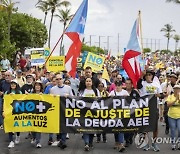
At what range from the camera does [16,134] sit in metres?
10.4

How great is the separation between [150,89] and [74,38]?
8.50ft

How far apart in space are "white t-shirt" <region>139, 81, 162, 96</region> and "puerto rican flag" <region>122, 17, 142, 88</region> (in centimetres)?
43

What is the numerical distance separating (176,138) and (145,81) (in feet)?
5.01

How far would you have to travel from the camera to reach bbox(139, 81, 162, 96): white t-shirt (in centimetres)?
953

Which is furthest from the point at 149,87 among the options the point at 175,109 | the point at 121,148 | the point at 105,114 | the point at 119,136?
the point at 121,148

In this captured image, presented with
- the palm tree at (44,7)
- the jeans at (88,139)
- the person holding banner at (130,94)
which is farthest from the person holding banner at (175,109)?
the palm tree at (44,7)

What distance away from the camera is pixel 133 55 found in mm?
10250

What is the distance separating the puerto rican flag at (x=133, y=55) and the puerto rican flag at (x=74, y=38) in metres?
1.37

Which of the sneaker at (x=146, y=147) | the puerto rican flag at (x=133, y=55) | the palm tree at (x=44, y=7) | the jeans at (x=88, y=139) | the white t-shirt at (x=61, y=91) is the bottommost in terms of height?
the sneaker at (x=146, y=147)

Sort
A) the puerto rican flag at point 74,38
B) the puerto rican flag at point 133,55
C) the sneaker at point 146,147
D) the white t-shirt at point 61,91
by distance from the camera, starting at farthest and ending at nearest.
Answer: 1. the puerto rican flag at point 74,38
2. the puerto rican flag at point 133,55
3. the white t-shirt at point 61,91
4. the sneaker at point 146,147

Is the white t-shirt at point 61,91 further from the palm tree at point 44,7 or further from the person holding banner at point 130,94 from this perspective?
the palm tree at point 44,7

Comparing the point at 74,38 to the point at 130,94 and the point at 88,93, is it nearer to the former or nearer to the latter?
the point at 88,93

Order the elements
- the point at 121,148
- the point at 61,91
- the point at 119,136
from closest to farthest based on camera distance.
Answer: the point at 121,148 < the point at 119,136 < the point at 61,91

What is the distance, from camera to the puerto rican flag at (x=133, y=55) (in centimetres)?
1012
